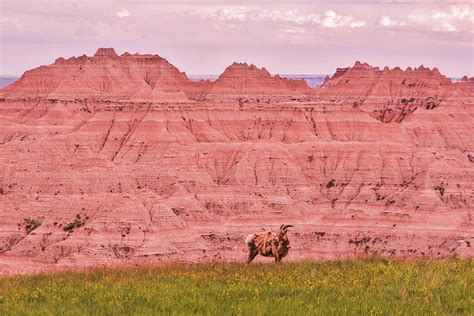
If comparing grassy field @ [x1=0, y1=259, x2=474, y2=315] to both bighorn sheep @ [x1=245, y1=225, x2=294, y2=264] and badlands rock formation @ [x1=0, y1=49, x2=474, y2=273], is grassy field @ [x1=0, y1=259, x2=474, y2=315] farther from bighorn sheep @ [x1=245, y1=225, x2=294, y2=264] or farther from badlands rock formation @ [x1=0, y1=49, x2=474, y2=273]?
badlands rock formation @ [x1=0, y1=49, x2=474, y2=273]

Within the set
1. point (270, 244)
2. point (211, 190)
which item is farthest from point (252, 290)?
point (211, 190)

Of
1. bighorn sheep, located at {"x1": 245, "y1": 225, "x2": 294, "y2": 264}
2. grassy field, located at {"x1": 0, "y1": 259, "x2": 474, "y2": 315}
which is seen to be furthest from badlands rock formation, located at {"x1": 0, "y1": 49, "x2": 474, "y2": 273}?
grassy field, located at {"x1": 0, "y1": 259, "x2": 474, "y2": 315}

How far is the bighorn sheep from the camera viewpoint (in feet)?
80.5

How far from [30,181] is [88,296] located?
119 m

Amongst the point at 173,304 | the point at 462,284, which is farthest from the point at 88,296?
the point at 462,284

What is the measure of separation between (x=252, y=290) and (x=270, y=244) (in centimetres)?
835

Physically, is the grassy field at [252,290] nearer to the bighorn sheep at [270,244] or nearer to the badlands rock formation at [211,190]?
the bighorn sheep at [270,244]

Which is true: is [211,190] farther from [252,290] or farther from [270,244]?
[252,290]

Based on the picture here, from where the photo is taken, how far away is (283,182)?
154875mm

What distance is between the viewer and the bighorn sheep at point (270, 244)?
24.5 metres

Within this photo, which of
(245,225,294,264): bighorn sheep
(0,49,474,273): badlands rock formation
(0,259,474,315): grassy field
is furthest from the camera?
(0,49,474,273): badlands rock formation

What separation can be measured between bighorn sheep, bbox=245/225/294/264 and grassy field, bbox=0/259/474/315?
163 inches

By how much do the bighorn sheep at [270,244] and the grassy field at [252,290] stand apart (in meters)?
4.14

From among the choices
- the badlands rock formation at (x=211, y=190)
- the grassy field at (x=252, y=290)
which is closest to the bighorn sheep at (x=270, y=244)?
the grassy field at (x=252, y=290)
